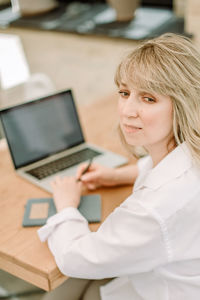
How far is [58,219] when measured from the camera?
1039 millimetres

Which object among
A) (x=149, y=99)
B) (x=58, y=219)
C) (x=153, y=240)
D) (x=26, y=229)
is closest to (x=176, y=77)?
(x=149, y=99)

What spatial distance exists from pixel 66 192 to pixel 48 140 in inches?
13.1

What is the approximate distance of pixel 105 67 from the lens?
295cm

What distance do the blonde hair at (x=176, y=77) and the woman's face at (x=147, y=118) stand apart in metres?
0.02

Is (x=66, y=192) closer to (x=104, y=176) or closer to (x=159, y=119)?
(x=104, y=176)

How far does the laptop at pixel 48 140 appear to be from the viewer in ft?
4.46

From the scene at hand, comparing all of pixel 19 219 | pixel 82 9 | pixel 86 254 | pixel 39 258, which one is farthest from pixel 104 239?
pixel 82 9

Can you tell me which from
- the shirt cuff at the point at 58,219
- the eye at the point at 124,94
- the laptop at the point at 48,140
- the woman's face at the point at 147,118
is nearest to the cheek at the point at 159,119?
the woman's face at the point at 147,118

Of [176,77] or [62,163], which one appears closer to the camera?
[176,77]

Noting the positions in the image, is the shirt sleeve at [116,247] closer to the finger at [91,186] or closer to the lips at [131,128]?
the lips at [131,128]

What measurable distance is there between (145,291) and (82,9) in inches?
103

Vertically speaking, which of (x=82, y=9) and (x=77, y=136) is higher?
(x=82, y=9)

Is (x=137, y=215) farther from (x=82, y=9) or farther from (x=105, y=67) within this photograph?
(x=82, y=9)

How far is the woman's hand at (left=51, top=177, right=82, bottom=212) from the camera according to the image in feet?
3.69
